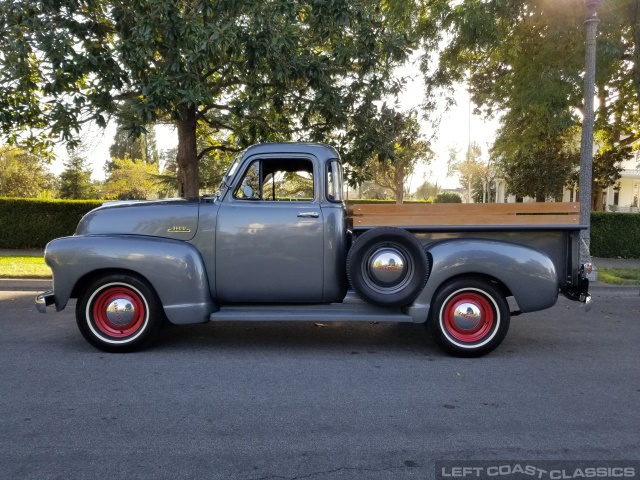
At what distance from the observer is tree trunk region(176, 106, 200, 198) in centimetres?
1087

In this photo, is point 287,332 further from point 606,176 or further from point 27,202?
point 606,176

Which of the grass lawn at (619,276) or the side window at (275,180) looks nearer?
the side window at (275,180)

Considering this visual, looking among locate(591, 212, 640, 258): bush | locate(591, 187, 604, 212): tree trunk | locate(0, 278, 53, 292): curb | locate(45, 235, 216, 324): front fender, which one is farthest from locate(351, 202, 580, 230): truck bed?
locate(591, 187, 604, 212): tree trunk

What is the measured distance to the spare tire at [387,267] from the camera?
17.2 feet

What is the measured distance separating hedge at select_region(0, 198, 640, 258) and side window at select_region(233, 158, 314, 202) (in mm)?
10988

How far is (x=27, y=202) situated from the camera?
602 inches

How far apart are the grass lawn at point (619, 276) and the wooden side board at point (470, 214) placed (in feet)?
20.6

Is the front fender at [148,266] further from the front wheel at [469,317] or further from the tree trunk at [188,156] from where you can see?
the tree trunk at [188,156]

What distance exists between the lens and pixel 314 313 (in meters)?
5.44

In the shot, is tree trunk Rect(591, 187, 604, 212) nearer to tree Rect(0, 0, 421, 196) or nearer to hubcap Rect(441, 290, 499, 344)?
tree Rect(0, 0, 421, 196)

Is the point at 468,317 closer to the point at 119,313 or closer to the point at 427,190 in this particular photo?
the point at 119,313

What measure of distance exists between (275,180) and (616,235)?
44.2 feet

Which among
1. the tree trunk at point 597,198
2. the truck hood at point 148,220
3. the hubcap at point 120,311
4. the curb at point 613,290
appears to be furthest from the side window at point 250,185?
the tree trunk at point 597,198

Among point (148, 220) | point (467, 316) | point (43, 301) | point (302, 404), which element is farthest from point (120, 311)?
point (467, 316)
